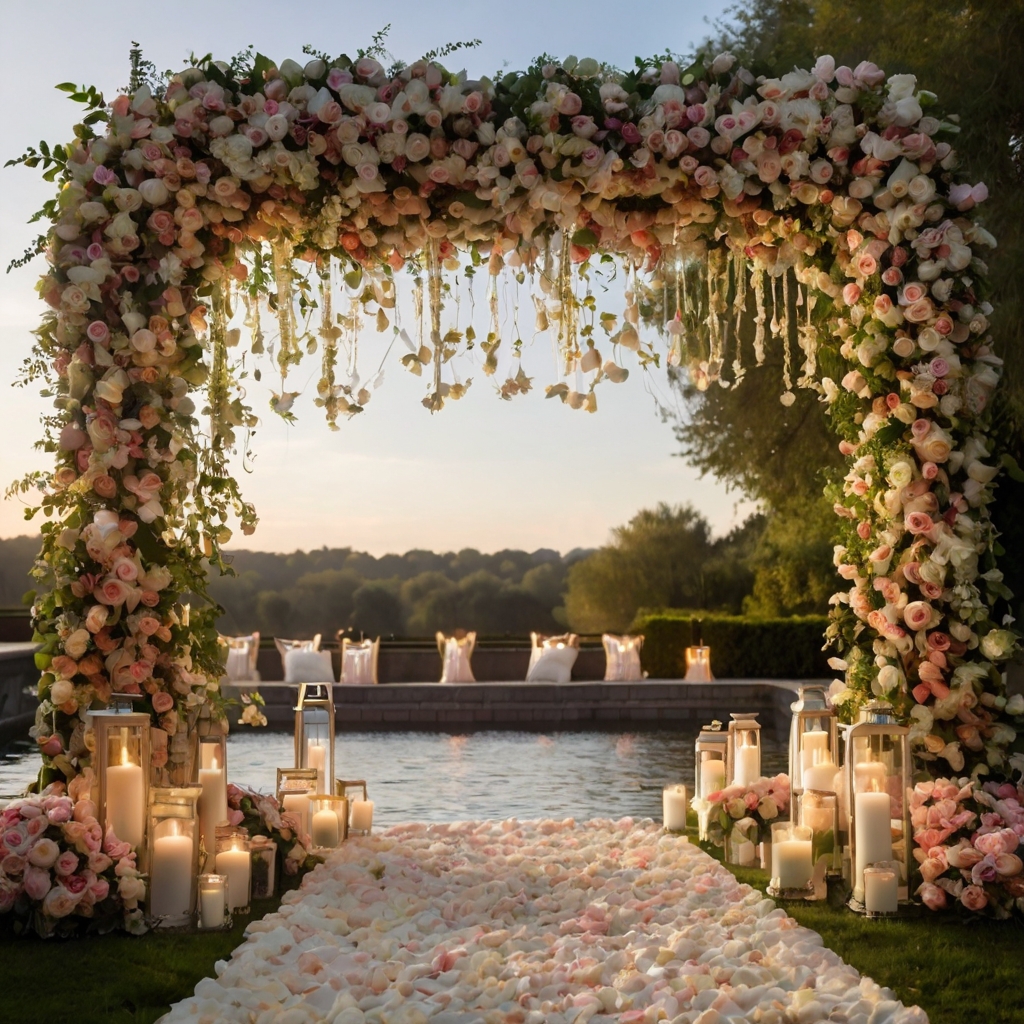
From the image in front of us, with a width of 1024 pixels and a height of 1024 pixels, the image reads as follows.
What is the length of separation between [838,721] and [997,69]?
319 inches

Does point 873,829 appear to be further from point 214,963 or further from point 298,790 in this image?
point 298,790

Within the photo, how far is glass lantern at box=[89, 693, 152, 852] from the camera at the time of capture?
3.95 meters

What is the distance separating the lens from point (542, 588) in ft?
89.5

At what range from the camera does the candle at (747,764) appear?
5.53m

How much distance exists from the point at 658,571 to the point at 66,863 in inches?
1003

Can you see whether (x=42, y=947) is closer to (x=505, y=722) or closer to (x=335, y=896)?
(x=335, y=896)

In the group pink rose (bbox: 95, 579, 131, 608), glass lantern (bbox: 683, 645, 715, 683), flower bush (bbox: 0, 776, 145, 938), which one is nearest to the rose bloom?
flower bush (bbox: 0, 776, 145, 938)

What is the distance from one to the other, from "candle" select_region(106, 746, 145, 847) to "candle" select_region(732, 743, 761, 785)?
269 centimetres

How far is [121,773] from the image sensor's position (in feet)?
13.0

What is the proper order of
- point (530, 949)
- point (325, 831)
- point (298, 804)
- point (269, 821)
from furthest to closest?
point (325, 831) < point (298, 804) < point (269, 821) < point (530, 949)

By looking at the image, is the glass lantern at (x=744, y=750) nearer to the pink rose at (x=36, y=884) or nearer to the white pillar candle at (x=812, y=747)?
the white pillar candle at (x=812, y=747)

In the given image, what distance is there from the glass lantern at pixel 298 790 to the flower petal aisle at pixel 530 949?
24cm

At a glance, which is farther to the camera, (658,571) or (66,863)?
(658,571)

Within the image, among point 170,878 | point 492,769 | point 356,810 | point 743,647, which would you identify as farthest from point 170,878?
point 743,647
